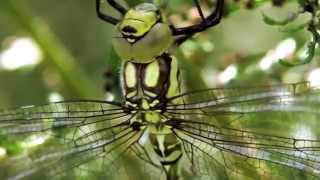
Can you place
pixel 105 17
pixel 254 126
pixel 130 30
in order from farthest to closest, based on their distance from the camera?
pixel 105 17 → pixel 130 30 → pixel 254 126

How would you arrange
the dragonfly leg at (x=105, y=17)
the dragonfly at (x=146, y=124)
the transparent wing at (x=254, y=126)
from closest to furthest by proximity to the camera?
the transparent wing at (x=254, y=126) < the dragonfly at (x=146, y=124) < the dragonfly leg at (x=105, y=17)

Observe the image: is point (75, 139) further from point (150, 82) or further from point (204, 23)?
point (204, 23)

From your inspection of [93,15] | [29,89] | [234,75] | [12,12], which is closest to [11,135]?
[12,12]

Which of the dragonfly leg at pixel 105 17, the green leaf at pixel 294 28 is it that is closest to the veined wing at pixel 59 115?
the dragonfly leg at pixel 105 17

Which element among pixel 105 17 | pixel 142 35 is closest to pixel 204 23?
pixel 142 35

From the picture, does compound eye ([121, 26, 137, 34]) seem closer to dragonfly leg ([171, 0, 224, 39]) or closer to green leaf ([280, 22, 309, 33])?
dragonfly leg ([171, 0, 224, 39])

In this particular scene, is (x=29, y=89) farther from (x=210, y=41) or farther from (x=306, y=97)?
(x=306, y=97)

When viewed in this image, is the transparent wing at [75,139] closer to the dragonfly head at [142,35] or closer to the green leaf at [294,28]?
the dragonfly head at [142,35]
